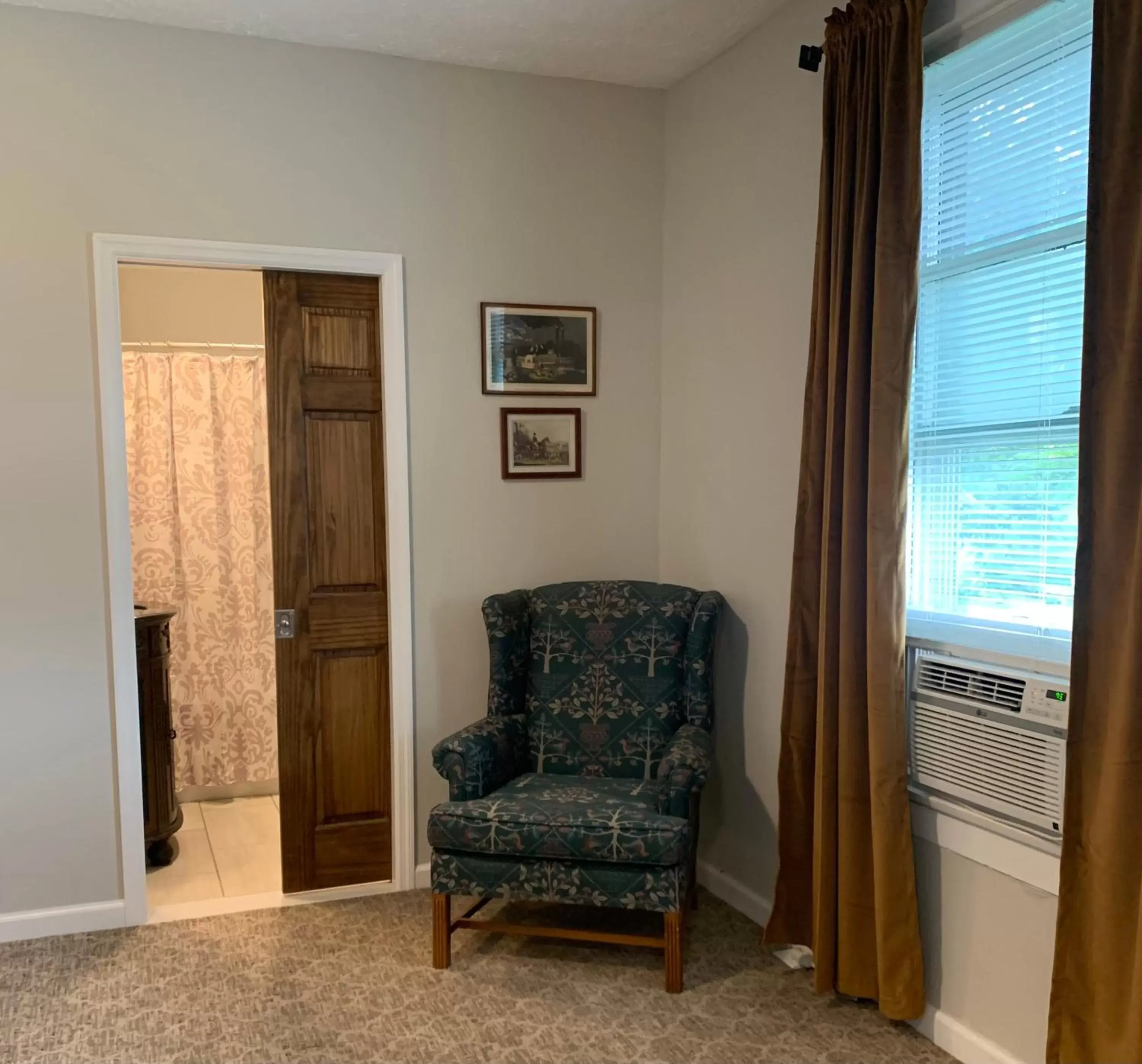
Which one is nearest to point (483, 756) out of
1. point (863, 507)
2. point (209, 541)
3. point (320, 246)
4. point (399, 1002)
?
point (399, 1002)

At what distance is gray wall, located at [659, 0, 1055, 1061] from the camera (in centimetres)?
279

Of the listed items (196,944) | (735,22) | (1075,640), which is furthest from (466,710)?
(735,22)

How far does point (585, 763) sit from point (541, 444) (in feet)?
3.73

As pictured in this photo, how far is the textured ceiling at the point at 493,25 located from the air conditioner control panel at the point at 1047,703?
6.83 ft

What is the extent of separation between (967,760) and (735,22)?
2272 mm

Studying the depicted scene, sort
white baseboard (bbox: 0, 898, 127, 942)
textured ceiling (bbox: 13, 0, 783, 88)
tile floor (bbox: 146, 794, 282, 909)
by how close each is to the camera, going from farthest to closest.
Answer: tile floor (bbox: 146, 794, 282, 909) → white baseboard (bbox: 0, 898, 127, 942) → textured ceiling (bbox: 13, 0, 783, 88)

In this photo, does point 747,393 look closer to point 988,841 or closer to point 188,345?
point 988,841

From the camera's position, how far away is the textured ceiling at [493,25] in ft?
9.26

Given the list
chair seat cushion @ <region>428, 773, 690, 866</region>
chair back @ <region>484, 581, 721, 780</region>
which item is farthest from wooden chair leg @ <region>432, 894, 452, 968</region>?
chair back @ <region>484, 581, 721, 780</region>

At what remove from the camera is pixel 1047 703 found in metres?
2.06

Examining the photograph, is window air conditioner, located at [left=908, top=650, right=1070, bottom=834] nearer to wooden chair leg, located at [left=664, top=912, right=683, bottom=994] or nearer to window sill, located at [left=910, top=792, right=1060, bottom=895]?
window sill, located at [left=910, top=792, right=1060, bottom=895]

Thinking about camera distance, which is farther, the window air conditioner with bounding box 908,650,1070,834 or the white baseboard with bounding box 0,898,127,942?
the white baseboard with bounding box 0,898,127,942

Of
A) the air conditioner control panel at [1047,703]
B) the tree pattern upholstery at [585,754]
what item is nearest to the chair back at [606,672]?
the tree pattern upholstery at [585,754]

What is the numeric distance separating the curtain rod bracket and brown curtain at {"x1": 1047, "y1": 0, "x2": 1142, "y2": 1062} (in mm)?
894
